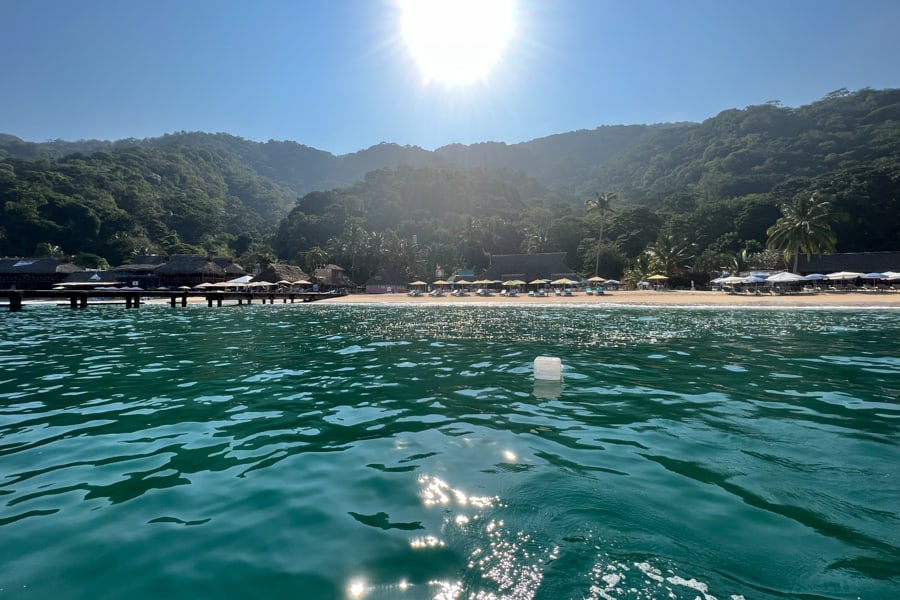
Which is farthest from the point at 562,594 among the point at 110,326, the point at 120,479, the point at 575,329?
the point at 110,326

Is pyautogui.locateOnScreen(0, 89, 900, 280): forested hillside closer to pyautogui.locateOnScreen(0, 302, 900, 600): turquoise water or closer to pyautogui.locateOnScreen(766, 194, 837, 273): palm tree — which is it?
pyautogui.locateOnScreen(766, 194, 837, 273): palm tree

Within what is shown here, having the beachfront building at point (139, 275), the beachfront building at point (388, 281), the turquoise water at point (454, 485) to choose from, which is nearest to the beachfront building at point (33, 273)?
the beachfront building at point (139, 275)

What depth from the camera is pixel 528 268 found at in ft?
213

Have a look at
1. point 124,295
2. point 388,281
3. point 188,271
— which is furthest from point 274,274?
point 124,295

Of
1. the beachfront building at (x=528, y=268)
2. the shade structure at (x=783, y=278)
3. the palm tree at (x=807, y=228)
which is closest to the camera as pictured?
the shade structure at (x=783, y=278)

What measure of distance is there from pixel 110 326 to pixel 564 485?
23.1 m

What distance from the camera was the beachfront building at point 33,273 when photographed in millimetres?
54406

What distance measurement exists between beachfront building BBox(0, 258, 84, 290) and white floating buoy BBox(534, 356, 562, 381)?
69.4m

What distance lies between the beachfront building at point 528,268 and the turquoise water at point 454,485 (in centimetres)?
5496

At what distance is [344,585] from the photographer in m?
2.57

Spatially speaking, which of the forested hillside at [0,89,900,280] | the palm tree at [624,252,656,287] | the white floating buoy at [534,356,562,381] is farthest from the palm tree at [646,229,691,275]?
the white floating buoy at [534,356,562,381]

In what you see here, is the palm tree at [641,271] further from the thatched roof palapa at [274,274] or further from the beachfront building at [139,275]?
Answer: the beachfront building at [139,275]

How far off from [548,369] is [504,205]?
A: 114m

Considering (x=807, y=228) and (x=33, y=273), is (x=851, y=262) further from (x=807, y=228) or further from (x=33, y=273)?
(x=33, y=273)
